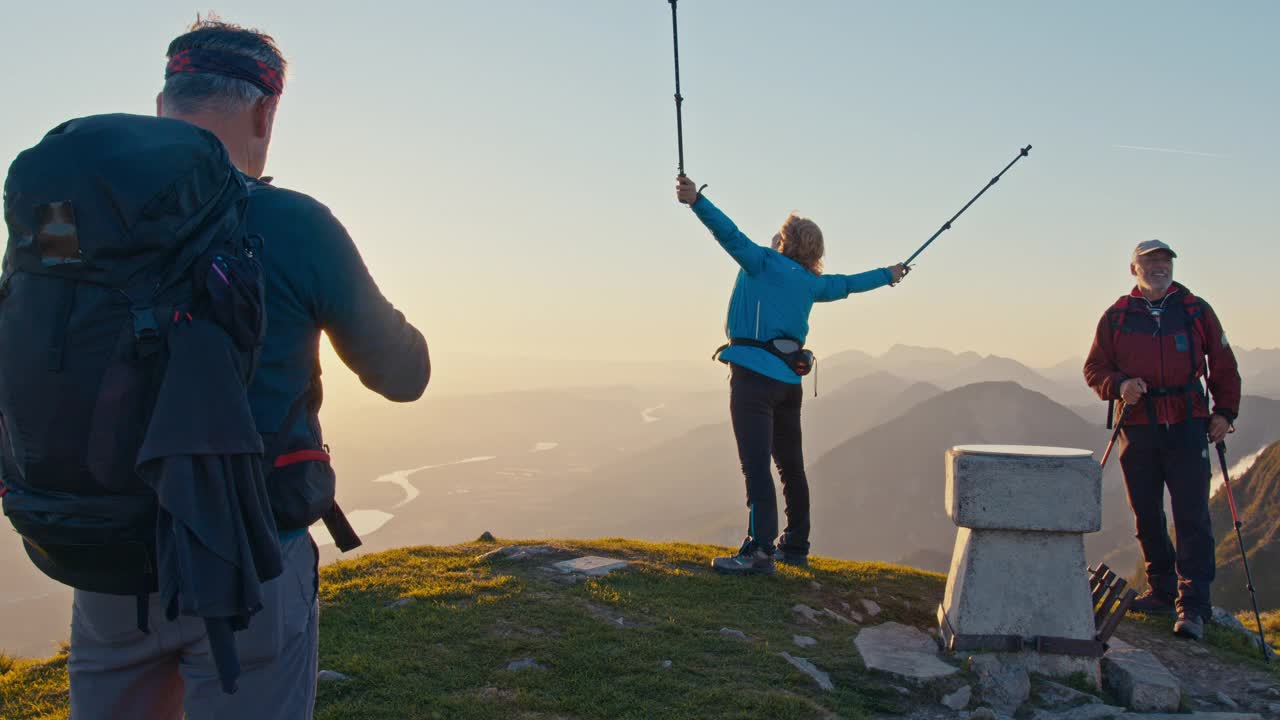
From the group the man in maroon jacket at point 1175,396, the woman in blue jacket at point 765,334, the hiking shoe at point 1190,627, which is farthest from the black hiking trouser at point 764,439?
the hiking shoe at point 1190,627

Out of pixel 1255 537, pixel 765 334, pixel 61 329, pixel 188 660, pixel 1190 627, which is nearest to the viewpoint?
pixel 61 329

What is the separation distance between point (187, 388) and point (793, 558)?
7.66 metres

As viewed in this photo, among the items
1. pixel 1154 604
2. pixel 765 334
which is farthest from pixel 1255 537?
pixel 765 334

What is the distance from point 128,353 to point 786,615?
6189 mm

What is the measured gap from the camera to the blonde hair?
841 cm

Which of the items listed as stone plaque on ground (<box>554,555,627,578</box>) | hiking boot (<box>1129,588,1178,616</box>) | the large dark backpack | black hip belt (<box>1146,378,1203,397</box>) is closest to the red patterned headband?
the large dark backpack

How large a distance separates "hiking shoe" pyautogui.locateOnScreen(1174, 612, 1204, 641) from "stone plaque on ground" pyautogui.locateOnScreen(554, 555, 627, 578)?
4993 millimetres

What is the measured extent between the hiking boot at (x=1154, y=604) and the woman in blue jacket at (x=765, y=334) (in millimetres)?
3602

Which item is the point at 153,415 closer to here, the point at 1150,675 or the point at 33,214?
the point at 33,214

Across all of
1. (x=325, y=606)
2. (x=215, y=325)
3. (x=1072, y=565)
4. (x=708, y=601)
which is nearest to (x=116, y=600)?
(x=215, y=325)

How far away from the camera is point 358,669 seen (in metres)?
5.78

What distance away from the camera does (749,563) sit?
27.5 feet

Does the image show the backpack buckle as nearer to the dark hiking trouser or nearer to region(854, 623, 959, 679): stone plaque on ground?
region(854, 623, 959, 679): stone plaque on ground

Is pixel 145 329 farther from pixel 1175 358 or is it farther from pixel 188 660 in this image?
pixel 1175 358
